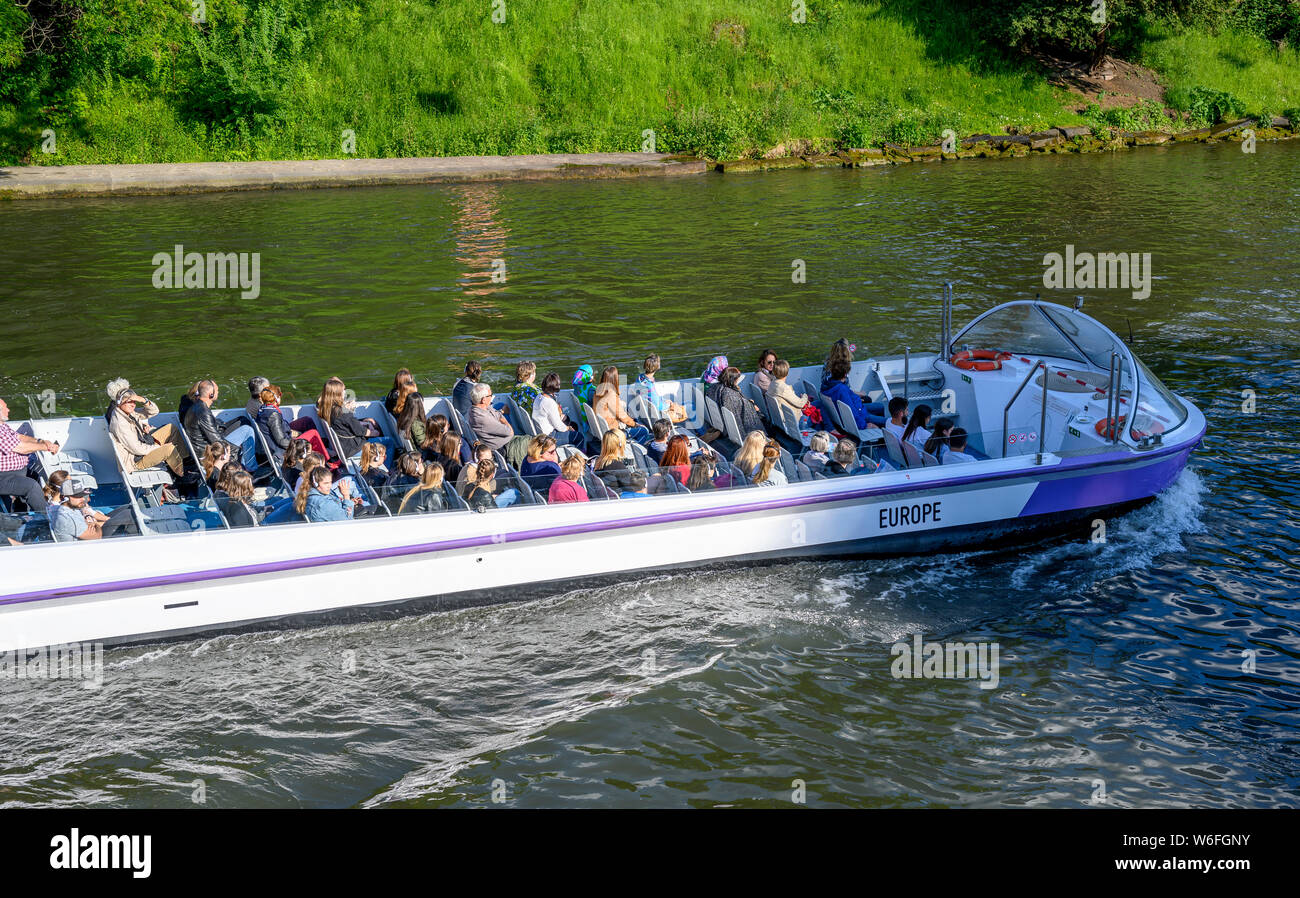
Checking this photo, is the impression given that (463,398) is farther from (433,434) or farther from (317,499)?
(317,499)

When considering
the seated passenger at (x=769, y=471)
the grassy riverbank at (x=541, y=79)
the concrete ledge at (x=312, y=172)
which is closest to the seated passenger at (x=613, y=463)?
the seated passenger at (x=769, y=471)

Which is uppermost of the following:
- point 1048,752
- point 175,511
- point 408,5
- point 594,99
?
point 408,5

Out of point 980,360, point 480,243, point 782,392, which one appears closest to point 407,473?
point 782,392

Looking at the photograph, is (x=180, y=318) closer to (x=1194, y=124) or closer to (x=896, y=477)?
(x=896, y=477)

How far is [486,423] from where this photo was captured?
37.5 ft

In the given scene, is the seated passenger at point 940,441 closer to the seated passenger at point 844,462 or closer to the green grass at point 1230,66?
the seated passenger at point 844,462

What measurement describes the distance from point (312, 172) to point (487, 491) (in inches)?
913

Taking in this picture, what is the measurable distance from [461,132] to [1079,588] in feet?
89.6

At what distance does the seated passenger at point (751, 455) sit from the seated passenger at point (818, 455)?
0.54 metres

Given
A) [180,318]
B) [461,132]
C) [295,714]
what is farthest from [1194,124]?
[295,714]

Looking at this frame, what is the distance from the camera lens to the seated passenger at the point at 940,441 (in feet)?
37.9

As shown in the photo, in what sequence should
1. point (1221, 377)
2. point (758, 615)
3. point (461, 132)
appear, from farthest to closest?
1. point (461, 132)
2. point (1221, 377)
3. point (758, 615)

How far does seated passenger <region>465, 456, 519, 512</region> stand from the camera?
33.4ft
